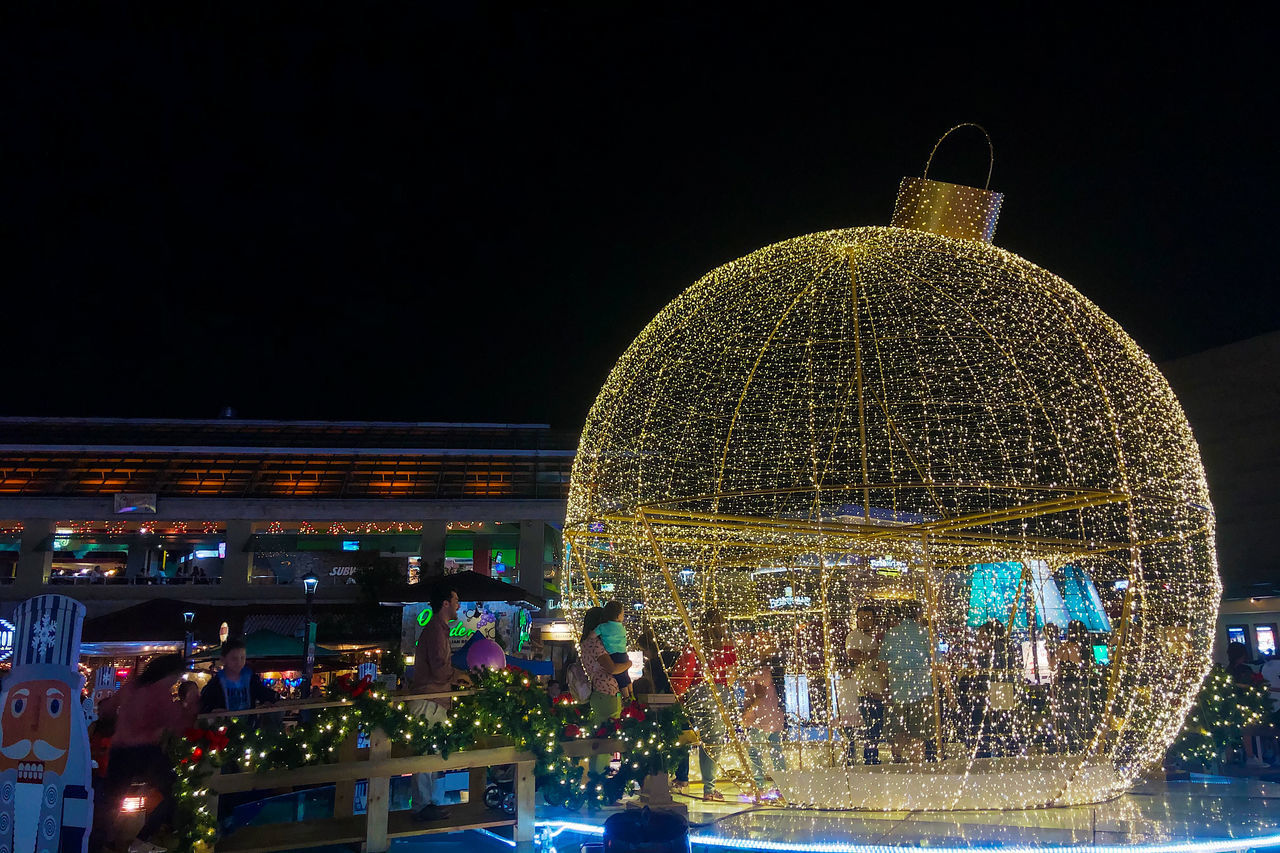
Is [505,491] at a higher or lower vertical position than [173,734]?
higher

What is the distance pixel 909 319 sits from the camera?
790cm

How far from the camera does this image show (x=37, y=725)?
16.8 feet

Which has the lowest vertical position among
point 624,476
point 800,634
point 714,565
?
point 800,634

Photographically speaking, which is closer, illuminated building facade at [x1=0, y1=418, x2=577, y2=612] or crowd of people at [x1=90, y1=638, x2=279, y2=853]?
crowd of people at [x1=90, y1=638, x2=279, y2=853]

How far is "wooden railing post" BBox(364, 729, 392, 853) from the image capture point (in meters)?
6.48

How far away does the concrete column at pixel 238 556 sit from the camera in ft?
86.7

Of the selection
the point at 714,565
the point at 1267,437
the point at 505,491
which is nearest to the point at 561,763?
the point at 714,565

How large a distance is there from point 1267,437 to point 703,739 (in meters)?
24.8

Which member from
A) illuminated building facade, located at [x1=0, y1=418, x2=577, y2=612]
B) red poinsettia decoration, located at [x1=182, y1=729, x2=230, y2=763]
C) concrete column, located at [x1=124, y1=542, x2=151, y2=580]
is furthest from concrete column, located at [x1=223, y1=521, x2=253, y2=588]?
red poinsettia decoration, located at [x1=182, y1=729, x2=230, y2=763]

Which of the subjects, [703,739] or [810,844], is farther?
[703,739]

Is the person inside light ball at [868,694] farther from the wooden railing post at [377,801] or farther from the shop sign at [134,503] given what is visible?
the shop sign at [134,503]

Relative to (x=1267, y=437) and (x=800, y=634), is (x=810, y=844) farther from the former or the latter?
(x=1267, y=437)

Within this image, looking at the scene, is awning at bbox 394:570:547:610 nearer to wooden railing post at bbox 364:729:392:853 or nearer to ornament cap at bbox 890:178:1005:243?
wooden railing post at bbox 364:729:392:853

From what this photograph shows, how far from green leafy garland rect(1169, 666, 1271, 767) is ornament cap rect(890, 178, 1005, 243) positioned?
219 inches
